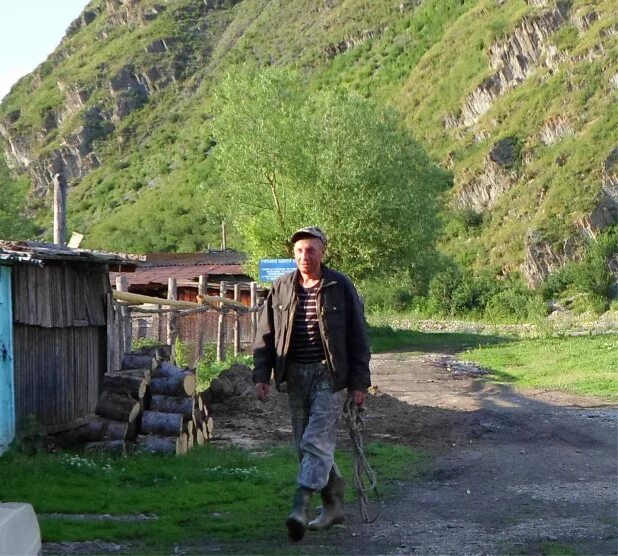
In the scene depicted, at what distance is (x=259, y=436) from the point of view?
1320 cm

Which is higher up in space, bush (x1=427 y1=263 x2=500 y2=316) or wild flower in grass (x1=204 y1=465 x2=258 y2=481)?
bush (x1=427 y1=263 x2=500 y2=316)

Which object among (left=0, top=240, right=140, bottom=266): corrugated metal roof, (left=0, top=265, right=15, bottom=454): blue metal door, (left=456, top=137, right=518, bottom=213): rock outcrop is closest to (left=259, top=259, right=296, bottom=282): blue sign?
(left=0, top=240, right=140, bottom=266): corrugated metal roof

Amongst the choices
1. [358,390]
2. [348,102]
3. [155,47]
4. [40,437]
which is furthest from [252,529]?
[155,47]

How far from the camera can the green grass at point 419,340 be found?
34.7 meters

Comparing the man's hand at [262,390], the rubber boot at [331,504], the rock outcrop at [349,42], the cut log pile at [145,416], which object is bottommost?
the rubber boot at [331,504]

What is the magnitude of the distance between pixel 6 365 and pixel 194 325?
1072cm

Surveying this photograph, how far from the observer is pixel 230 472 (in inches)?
397

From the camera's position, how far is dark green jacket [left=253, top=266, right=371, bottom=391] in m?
7.29

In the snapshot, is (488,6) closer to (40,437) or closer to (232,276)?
(232,276)

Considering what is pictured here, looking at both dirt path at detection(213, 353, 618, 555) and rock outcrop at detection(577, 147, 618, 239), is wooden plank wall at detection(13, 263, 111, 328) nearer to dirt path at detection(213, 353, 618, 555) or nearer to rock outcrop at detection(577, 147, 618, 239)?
dirt path at detection(213, 353, 618, 555)

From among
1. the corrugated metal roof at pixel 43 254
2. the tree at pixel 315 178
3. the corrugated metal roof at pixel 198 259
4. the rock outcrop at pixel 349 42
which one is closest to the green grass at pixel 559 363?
the tree at pixel 315 178

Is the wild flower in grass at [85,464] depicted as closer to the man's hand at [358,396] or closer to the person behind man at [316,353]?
the person behind man at [316,353]

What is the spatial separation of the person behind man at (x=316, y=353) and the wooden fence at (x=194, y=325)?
9112 millimetres

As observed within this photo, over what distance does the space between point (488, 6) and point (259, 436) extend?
7957cm
